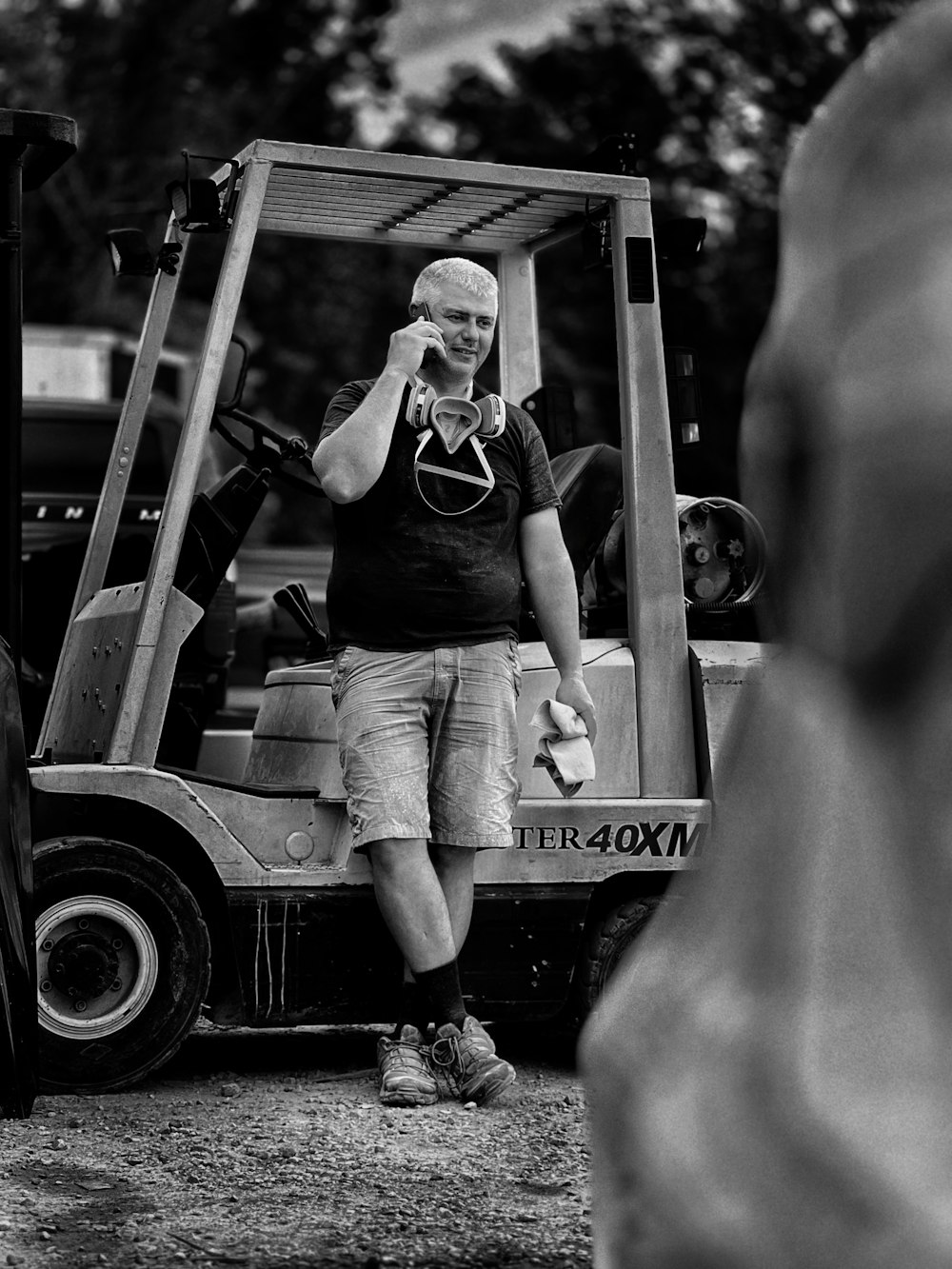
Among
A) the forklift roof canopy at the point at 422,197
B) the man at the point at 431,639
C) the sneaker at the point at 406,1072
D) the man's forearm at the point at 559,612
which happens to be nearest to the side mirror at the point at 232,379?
the man at the point at 431,639

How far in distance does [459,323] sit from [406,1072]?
189 cm

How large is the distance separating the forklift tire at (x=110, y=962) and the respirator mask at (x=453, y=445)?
119 cm

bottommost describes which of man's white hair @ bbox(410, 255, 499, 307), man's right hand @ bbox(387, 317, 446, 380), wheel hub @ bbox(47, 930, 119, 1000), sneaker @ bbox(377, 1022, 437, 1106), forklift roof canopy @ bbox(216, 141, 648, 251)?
sneaker @ bbox(377, 1022, 437, 1106)

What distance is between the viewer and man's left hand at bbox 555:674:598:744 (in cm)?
493

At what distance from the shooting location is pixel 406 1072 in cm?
471

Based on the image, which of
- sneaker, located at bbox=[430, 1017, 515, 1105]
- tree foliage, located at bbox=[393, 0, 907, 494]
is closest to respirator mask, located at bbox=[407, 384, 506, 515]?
sneaker, located at bbox=[430, 1017, 515, 1105]

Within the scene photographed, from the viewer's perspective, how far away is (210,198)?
5066 millimetres

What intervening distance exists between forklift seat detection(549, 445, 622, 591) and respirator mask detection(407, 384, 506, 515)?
0.69m

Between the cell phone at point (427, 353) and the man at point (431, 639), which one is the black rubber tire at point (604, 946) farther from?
the cell phone at point (427, 353)

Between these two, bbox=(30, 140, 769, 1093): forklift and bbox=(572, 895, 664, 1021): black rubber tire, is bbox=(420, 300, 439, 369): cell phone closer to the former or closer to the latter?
bbox=(30, 140, 769, 1093): forklift

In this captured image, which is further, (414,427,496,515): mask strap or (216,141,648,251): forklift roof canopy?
(216,141,648,251): forklift roof canopy

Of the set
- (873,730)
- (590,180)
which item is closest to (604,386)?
(590,180)

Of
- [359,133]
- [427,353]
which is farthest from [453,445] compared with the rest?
[359,133]

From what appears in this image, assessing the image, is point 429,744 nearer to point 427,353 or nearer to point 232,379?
point 427,353
